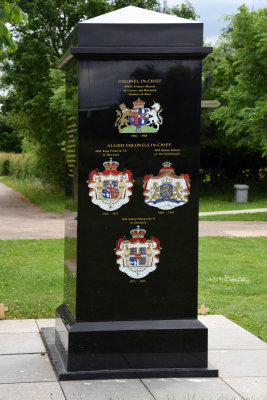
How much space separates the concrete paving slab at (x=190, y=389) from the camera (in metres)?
4.52

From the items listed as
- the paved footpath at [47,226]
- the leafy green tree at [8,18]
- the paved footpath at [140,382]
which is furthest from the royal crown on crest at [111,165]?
the paved footpath at [47,226]

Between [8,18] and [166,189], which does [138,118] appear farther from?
[8,18]

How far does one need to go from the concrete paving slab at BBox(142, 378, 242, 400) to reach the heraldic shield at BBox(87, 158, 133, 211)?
1.42 m

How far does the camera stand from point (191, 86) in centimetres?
497

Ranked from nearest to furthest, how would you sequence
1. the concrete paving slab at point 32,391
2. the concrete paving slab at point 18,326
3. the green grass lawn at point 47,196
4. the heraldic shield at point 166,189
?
the concrete paving slab at point 32,391 → the heraldic shield at point 166,189 → the concrete paving slab at point 18,326 → the green grass lawn at point 47,196

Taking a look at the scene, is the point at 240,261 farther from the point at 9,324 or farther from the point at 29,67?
the point at 29,67

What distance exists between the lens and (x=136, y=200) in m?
5.01

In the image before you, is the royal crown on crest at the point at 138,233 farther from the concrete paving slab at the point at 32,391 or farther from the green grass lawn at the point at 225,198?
the green grass lawn at the point at 225,198

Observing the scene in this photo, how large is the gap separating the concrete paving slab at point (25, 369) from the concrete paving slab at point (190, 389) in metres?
0.82

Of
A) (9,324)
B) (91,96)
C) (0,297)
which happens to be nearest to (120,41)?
(91,96)

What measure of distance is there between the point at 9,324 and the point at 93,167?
2571mm

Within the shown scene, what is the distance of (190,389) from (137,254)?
113 cm

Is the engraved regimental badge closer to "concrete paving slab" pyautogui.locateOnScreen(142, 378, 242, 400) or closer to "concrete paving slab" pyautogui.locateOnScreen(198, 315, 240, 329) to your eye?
"concrete paving slab" pyautogui.locateOnScreen(142, 378, 242, 400)

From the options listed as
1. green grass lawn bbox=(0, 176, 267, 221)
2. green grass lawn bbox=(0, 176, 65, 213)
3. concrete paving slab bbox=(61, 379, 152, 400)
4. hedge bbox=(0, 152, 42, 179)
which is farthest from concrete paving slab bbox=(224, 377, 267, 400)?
hedge bbox=(0, 152, 42, 179)
